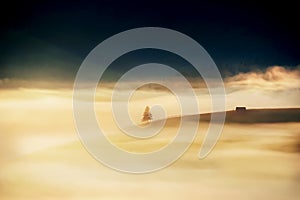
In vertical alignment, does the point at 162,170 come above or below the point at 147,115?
below

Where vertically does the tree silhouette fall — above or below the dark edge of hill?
below

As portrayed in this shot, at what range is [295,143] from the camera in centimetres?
230

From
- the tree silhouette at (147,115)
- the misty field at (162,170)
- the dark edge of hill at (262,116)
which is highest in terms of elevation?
the dark edge of hill at (262,116)

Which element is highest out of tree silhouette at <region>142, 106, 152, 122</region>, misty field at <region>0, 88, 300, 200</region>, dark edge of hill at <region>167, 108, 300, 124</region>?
dark edge of hill at <region>167, 108, 300, 124</region>

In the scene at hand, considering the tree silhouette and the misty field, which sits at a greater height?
the tree silhouette

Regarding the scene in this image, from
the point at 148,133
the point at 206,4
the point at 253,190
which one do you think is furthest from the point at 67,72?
the point at 253,190

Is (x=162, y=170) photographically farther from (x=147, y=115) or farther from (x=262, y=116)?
(x=262, y=116)

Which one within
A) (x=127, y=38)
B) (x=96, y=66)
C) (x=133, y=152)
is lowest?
(x=133, y=152)

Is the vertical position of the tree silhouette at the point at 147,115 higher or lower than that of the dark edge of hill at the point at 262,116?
lower

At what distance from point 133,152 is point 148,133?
0.12m

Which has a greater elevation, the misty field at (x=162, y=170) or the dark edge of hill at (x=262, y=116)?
the dark edge of hill at (x=262, y=116)

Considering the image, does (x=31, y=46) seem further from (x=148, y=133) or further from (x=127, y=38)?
(x=148, y=133)

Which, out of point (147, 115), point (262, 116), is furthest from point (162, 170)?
point (262, 116)

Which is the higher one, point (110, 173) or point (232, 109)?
point (232, 109)
